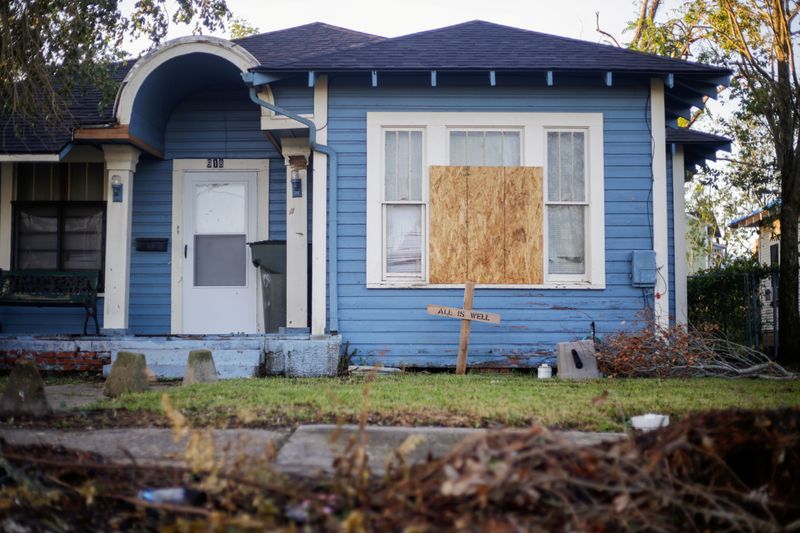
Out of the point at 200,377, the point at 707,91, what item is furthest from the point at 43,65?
the point at 707,91

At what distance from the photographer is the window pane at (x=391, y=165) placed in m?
9.41

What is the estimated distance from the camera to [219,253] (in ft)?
35.7

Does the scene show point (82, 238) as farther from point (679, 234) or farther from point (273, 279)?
point (679, 234)

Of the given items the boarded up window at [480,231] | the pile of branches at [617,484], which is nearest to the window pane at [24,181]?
the boarded up window at [480,231]

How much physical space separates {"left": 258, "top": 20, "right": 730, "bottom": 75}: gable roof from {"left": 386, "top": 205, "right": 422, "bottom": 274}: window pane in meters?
1.77

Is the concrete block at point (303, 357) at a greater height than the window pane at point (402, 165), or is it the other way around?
the window pane at point (402, 165)

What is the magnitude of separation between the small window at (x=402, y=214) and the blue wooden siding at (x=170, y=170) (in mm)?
2113

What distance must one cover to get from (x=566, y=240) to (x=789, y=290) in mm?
4456

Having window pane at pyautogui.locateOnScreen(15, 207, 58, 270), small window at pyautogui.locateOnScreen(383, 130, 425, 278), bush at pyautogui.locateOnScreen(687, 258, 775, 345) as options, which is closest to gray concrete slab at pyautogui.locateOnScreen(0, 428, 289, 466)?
small window at pyautogui.locateOnScreen(383, 130, 425, 278)

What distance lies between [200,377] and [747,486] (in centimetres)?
532

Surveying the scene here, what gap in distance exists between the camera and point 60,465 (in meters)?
3.42

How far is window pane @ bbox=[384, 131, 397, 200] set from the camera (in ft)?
30.9

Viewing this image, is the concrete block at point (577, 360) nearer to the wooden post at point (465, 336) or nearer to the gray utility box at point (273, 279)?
the wooden post at point (465, 336)

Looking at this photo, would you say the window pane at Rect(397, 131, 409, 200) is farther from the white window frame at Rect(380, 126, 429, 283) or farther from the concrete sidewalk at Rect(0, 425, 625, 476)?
the concrete sidewalk at Rect(0, 425, 625, 476)
